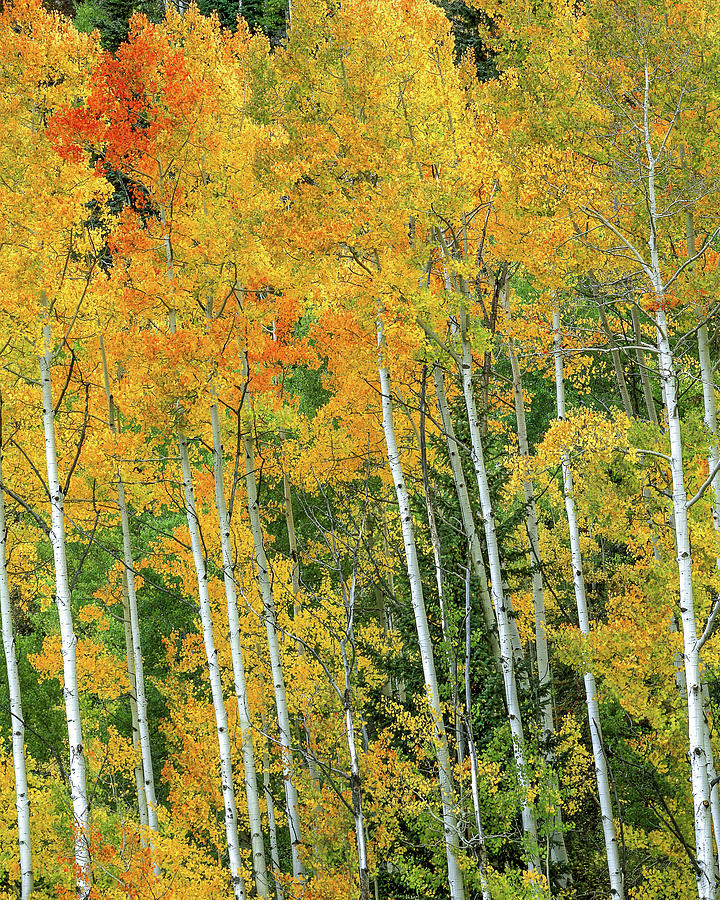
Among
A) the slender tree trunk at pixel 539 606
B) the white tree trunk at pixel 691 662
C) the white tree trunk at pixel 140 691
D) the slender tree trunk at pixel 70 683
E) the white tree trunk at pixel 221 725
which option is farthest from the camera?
the white tree trunk at pixel 140 691

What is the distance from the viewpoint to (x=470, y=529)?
38.6ft

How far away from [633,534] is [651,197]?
6379mm

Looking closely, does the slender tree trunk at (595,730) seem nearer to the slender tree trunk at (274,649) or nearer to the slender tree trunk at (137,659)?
the slender tree trunk at (274,649)

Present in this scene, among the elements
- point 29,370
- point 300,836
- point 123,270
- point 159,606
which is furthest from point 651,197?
point 159,606

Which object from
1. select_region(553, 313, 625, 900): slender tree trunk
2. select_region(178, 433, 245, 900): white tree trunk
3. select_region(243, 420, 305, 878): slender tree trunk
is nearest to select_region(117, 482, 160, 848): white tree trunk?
select_region(243, 420, 305, 878): slender tree trunk

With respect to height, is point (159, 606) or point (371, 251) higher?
point (371, 251)

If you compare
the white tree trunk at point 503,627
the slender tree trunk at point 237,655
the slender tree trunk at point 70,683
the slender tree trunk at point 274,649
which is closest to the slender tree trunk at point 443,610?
the white tree trunk at point 503,627

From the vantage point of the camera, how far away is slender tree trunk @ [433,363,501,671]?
11.7m

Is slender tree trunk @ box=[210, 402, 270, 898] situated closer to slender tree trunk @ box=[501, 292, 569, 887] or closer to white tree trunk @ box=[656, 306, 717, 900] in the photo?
slender tree trunk @ box=[501, 292, 569, 887]

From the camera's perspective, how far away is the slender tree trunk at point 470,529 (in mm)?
11703

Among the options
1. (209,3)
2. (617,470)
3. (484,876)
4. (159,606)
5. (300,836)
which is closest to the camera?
(484,876)

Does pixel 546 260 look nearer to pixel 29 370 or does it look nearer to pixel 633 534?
pixel 633 534

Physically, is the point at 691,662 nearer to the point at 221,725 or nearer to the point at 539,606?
the point at 221,725

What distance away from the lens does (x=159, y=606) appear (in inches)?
848
